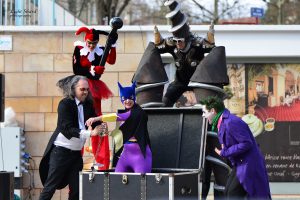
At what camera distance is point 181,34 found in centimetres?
1016

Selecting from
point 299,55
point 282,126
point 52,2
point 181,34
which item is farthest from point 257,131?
point 181,34

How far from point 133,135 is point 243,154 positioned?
3.93 feet

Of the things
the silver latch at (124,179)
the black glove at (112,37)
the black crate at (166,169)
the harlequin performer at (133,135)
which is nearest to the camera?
the black crate at (166,169)

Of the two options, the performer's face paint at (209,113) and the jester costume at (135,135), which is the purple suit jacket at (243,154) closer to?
the performer's face paint at (209,113)

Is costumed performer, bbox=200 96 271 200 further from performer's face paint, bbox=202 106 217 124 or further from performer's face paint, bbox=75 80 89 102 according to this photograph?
performer's face paint, bbox=75 80 89 102

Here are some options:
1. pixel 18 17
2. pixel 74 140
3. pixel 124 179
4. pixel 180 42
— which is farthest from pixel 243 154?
pixel 18 17

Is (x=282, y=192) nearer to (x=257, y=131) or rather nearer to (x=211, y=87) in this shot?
(x=257, y=131)

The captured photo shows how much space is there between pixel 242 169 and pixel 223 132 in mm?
443

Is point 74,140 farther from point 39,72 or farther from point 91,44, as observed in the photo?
point 39,72

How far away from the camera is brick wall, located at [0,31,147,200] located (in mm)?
14578

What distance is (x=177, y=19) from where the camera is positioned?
33.1 feet

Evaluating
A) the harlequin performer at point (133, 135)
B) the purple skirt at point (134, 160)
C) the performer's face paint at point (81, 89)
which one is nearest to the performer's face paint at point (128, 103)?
the harlequin performer at point (133, 135)

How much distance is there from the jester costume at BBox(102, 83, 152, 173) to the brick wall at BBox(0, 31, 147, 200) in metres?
5.04

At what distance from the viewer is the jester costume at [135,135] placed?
9453 mm
